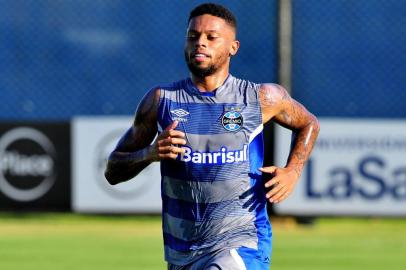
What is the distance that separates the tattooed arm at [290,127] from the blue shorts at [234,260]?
A: 0.30 m

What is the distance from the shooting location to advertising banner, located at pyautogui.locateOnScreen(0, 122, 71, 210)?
1305 cm

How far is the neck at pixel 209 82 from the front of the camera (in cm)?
575

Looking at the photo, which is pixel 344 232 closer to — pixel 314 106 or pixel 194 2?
pixel 314 106

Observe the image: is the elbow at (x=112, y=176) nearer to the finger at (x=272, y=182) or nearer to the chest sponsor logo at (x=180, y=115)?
the chest sponsor logo at (x=180, y=115)

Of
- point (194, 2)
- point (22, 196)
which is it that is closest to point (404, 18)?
point (194, 2)

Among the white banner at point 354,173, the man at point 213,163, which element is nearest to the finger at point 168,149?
the man at point 213,163

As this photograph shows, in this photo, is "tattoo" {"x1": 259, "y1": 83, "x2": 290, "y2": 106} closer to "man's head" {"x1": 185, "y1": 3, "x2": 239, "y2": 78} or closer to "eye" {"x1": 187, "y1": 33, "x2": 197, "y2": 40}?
"man's head" {"x1": 185, "y1": 3, "x2": 239, "y2": 78}

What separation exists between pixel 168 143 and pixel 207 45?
23.5 inches

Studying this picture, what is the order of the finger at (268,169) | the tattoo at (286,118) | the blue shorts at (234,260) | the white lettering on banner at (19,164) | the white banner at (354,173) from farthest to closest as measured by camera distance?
1. the white lettering on banner at (19,164)
2. the white banner at (354,173)
3. the tattoo at (286,118)
4. the finger at (268,169)
5. the blue shorts at (234,260)

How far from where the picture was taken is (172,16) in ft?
46.9

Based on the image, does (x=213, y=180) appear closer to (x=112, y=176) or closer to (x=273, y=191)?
(x=273, y=191)

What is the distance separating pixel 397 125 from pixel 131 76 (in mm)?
3536

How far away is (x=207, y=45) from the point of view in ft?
18.5

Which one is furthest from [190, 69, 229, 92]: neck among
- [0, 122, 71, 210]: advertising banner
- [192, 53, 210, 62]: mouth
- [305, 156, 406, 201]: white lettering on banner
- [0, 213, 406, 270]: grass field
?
[0, 122, 71, 210]: advertising banner
